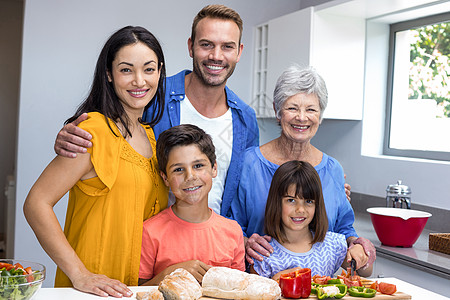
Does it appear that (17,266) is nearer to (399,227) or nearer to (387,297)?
(387,297)

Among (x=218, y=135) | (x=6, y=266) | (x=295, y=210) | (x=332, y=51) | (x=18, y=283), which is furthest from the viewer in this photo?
(x=332, y=51)

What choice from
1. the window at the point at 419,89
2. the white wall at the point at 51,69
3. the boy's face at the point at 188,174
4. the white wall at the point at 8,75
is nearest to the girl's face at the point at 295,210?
the boy's face at the point at 188,174

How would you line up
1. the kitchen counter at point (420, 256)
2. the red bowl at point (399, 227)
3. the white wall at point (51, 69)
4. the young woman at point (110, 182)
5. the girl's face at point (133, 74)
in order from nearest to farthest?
1. the young woman at point (110, 182)
2. the girl's face at point (133, 74)
3. the kitchen counter at point (420, 256)
4. the red bowl at point (399, 227)
5. the white wall at point (51, 69)

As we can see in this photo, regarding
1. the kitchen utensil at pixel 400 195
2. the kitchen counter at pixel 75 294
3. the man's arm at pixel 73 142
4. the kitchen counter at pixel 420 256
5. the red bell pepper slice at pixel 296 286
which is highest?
the man's arm at pixel 73 142

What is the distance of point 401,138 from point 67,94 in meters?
2.11

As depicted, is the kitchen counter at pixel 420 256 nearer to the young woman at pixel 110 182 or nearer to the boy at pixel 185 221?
the boy at pixel 185 221

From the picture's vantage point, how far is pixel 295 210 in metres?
1.56

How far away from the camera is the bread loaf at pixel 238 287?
1.07m

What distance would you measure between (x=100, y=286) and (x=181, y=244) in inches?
13.3

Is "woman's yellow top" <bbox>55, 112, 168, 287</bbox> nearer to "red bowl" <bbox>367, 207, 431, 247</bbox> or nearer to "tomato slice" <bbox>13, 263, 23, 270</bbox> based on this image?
"tomato slice" <bbox>13, 263, 23, 270</bbox>

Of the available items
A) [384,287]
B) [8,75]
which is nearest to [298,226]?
[384,287]

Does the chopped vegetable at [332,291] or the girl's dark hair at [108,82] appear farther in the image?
the girl's dark hair at [108,82]

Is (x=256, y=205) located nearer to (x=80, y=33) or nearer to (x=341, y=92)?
(x=341, y=92)

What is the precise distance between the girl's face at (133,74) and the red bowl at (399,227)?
4.14 feet
